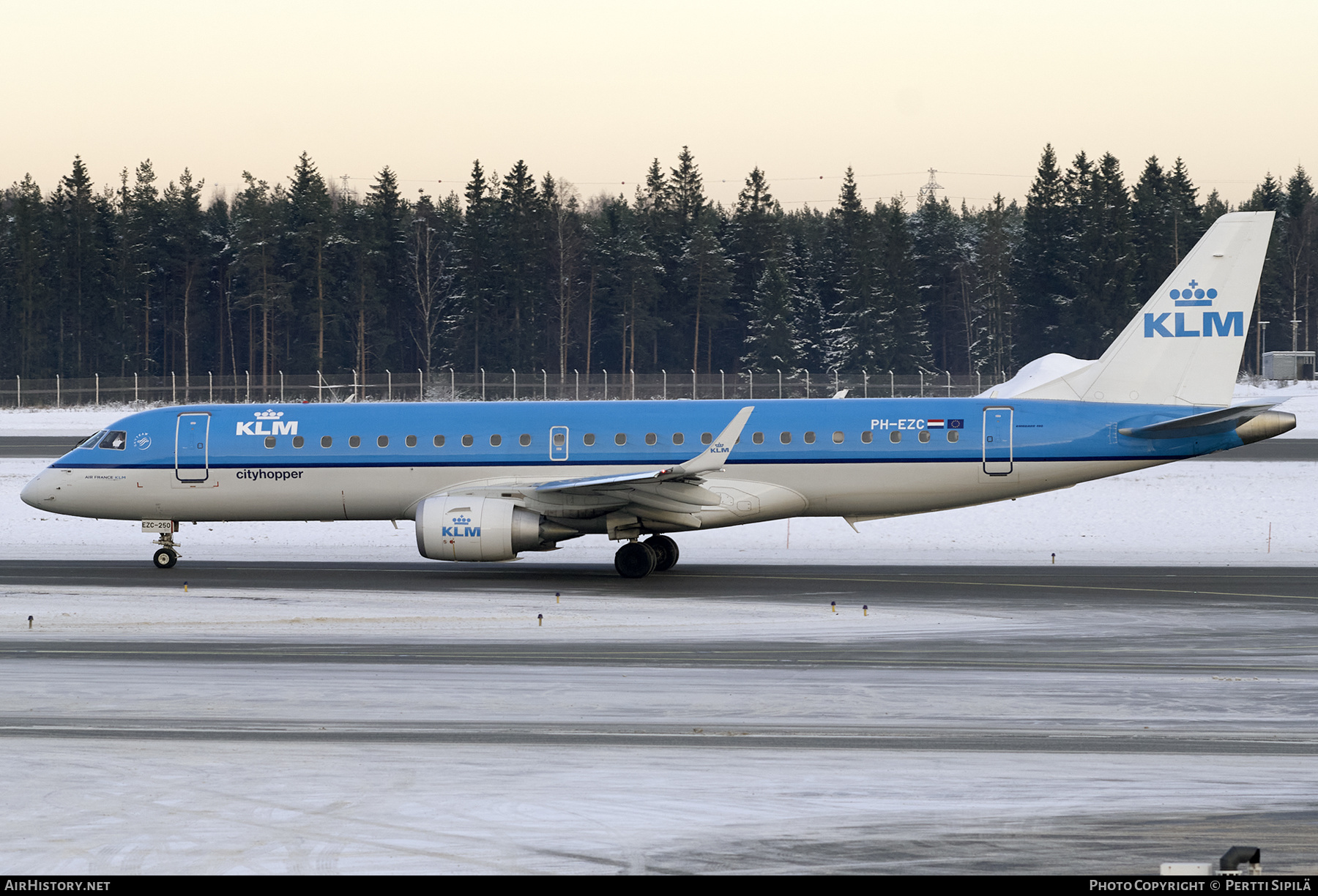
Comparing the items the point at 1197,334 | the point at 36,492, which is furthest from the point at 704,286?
the point at 36,492

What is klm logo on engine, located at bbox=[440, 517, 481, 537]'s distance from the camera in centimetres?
2302

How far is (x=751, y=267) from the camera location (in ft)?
311

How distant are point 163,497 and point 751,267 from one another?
237 feet

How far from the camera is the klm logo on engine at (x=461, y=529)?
906 inches

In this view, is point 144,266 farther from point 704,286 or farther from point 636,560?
point 636,560

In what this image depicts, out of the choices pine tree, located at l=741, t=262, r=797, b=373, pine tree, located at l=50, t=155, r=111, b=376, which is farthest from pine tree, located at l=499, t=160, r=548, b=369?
pine tree, located at l=50, t=155, r=111, b=376

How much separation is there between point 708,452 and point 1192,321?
9.75 meters

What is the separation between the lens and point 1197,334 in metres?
24.5

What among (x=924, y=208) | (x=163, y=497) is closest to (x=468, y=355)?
(x=924, y=208)

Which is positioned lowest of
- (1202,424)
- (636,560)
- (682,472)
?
(636,560)

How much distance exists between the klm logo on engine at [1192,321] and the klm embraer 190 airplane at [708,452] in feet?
0.10

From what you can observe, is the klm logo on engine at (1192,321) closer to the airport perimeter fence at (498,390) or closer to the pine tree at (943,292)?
the airport perimeter fence at (498,390)
